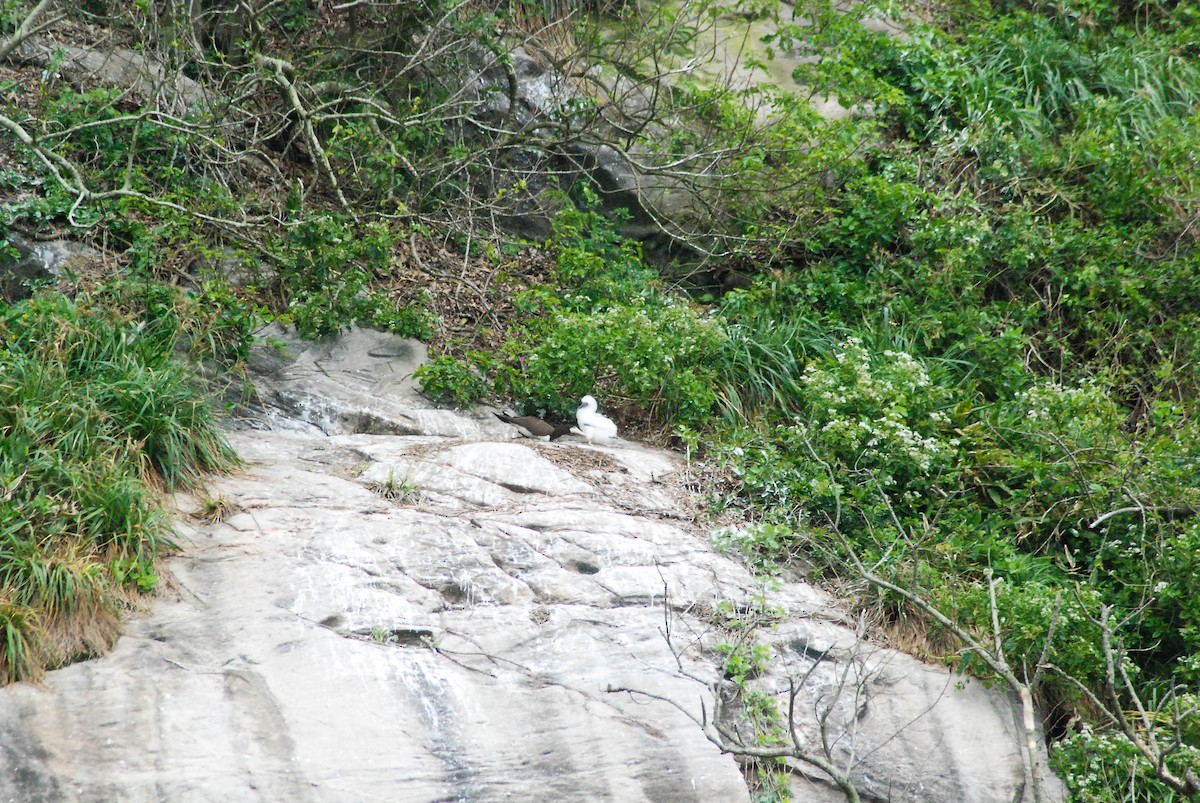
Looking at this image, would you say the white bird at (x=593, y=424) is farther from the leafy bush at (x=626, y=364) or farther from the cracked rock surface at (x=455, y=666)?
the cracked rock surface at (x=455, y=666)

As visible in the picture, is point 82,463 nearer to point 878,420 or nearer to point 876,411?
point 878,420

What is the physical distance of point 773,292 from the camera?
738cm

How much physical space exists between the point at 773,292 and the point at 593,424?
6.43 feet

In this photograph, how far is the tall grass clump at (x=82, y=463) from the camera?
3.76 m

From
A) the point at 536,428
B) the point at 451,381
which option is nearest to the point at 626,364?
the point at 536,428

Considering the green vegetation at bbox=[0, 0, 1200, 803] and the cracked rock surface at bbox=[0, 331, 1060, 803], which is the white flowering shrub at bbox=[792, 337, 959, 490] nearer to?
the green vegetation at bbox=[0, 0, 1200, 803]

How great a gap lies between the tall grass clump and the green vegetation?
2cm

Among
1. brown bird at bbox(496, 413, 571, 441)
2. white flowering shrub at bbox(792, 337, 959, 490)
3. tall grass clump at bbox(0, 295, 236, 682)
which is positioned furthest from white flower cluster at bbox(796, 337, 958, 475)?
tall grass clump at bbox(0, 295, 236, 682)

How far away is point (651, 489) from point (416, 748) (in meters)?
2.36

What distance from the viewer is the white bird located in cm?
628

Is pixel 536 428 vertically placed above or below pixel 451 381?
below

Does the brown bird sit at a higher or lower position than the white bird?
lower

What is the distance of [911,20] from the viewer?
9250 mm

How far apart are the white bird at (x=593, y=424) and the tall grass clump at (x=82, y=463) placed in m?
2.15
